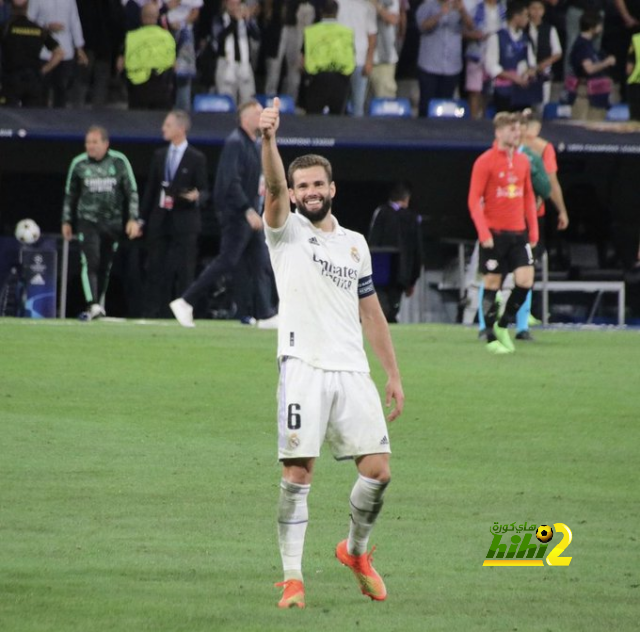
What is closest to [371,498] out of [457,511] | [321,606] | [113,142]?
[321,606]

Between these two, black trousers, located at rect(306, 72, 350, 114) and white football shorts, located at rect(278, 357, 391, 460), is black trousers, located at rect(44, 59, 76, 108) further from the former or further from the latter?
white football shorts, located at rect(278, 357, 391, 460)

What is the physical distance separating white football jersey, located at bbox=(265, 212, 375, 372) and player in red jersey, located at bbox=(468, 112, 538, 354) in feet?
28.7

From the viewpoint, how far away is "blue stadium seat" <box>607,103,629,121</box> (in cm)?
2391

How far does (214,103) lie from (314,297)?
1525 centimetres

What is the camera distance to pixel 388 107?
22.4m

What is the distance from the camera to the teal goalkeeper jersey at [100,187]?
1833 centimetres

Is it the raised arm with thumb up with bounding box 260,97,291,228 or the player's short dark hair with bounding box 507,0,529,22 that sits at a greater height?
the player's short dark hair with bounding box 507,0,529,22

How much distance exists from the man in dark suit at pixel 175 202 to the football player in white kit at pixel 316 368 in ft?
38.8

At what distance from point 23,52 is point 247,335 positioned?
549 centimetres

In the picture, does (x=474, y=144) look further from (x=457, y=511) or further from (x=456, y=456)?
(x=457, y=511)

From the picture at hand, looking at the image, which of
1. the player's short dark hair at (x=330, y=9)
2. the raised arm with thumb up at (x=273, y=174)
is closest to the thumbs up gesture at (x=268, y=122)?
the raised arm with thumb up at (x=273, y=174)

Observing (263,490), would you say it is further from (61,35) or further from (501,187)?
(61,35)

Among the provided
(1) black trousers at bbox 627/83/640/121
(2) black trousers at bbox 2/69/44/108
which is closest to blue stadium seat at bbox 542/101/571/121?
(1) black trousers at bbox 627/83/640/121

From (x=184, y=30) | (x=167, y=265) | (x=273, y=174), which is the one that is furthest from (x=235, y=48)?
(x=273, y=174)
